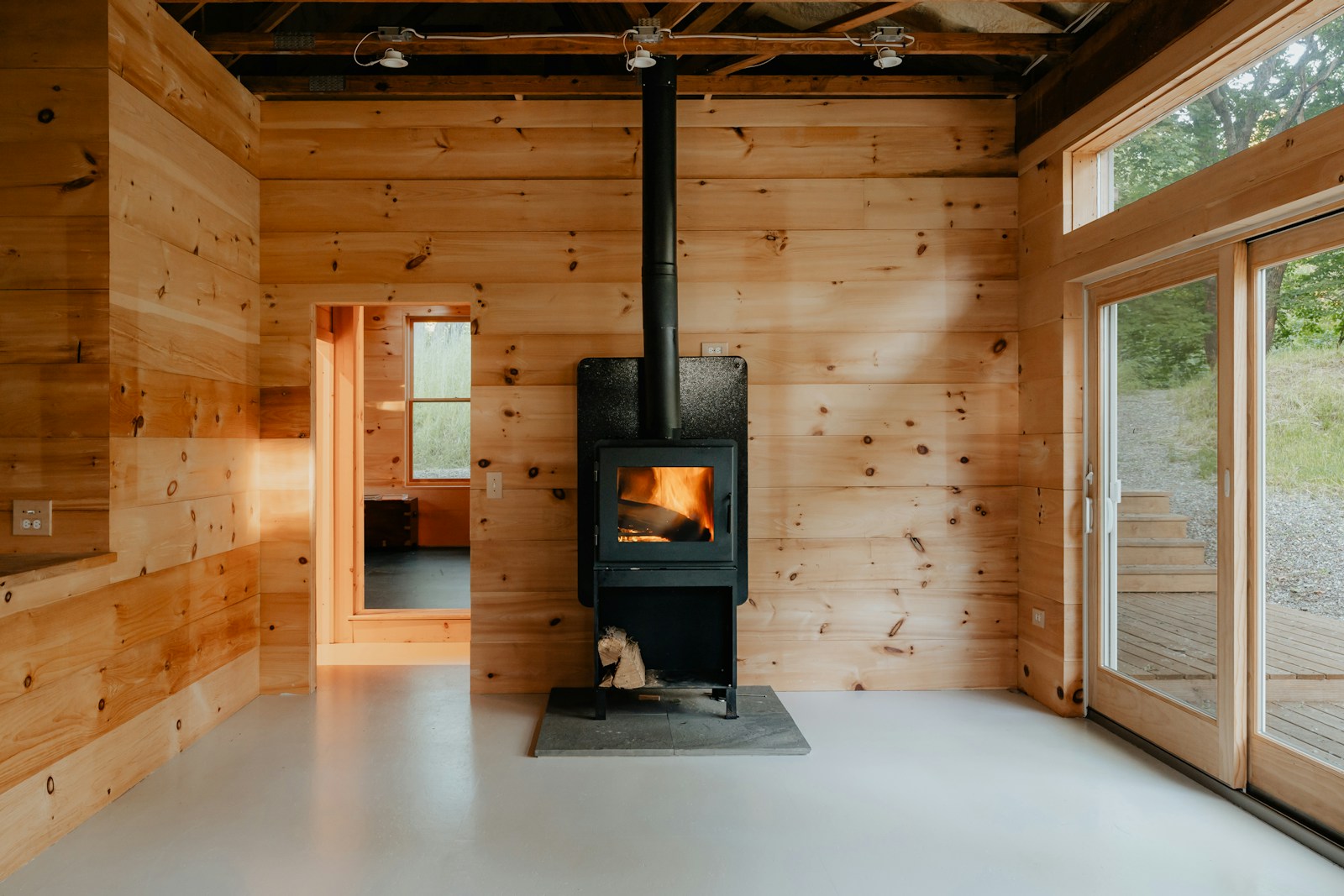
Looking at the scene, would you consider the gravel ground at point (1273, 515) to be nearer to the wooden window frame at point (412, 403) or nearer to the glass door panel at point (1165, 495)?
the glass door panel at point (1165, 495)

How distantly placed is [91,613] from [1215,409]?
11.8ft

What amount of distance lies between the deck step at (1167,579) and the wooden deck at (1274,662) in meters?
0.02

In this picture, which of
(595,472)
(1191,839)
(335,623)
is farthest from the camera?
(335,623)

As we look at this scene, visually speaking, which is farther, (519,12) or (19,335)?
(519,12)

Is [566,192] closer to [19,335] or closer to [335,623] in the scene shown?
[19,335]

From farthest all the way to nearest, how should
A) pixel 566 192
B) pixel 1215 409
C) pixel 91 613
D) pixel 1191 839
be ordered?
pixel 566 192 → pixel 1215 409 → pixel 91 613 → pixel 1191 839

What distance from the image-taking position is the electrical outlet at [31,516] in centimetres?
245

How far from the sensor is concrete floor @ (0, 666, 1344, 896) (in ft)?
6.73

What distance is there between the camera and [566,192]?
11.7ft

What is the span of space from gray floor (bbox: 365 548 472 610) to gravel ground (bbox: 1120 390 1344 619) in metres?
3.43

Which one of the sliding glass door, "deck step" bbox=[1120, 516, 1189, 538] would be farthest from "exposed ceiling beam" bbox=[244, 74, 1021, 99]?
"deck step" bbox=[1120, 516, 1189, 538]

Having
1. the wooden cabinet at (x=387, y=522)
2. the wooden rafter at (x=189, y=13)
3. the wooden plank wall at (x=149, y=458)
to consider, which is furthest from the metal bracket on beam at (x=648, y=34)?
the wooden cabinet at (x=387, y=522)

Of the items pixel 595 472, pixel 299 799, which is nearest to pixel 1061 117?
pixel 595 472

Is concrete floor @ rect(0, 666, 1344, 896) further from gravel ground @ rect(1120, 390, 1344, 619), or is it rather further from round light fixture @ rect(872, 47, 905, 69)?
round light fixture @ rect(872, 47, 905, 69)
